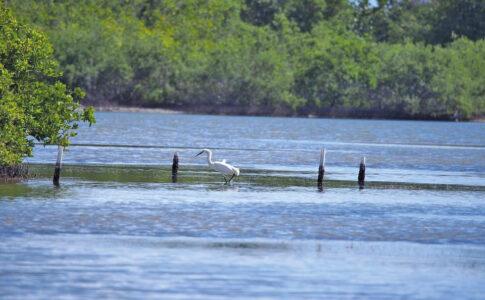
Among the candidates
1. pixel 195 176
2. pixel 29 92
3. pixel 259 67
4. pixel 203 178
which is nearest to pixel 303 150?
pixel 195 176

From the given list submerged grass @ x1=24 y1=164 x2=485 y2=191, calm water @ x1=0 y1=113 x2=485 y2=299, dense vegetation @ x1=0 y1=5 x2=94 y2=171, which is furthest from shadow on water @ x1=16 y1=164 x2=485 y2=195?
dense vegetation @ x1=0 y1=5 x2=94 y2=171

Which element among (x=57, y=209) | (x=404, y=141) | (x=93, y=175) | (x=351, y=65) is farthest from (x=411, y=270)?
(x=351, y=65)

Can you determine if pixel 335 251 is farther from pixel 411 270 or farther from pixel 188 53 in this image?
pixel 188 53

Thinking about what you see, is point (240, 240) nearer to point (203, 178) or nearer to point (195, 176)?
point (203, 178)

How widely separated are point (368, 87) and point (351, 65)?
401cm

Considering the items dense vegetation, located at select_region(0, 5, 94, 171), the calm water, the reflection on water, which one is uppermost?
dense vegetation, located at select_region(0, 5, 94, 171)

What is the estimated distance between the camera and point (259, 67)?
185000 millimetres

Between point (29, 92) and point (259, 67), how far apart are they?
13906 cm

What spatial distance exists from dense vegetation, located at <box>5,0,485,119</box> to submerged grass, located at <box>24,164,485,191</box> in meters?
115

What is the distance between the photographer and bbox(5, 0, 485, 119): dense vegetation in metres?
177

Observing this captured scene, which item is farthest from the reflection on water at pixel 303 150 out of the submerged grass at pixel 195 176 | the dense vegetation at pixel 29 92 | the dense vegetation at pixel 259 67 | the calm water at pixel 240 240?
Answer: the dense vegetation at pixel 259 67

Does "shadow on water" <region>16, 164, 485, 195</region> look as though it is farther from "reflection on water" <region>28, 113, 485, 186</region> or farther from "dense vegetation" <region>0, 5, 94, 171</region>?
"dense vegetation" <region>0, 5, 94, 171</region>

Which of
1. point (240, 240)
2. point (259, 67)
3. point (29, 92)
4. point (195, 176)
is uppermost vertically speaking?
point (259, 67)

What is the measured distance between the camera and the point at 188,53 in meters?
187
